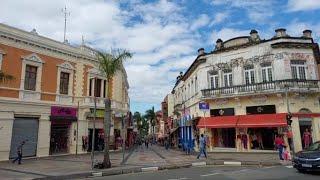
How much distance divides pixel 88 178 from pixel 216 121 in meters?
17.9

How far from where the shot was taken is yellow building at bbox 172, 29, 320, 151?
26828mm

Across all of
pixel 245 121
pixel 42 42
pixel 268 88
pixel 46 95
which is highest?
pixel 42 42

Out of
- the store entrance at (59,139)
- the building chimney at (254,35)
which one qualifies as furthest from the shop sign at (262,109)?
the store entrance at (59,139)

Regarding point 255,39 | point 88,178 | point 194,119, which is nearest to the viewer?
point 88,178

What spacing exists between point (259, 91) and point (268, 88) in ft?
2.60

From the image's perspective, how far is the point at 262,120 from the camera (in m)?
27.5

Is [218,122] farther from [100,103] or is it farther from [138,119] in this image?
[138,119]

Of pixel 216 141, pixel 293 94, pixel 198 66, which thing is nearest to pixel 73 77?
pixel 198 66

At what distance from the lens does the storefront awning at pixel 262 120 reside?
26.4 metres

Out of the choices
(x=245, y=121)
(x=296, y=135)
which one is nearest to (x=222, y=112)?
(x=245, y=121)

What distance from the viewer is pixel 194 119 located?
1326 inches

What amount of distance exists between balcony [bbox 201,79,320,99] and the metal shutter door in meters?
16.2

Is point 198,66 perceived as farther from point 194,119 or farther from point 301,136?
point 301,136

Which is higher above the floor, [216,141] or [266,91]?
[266,91]
